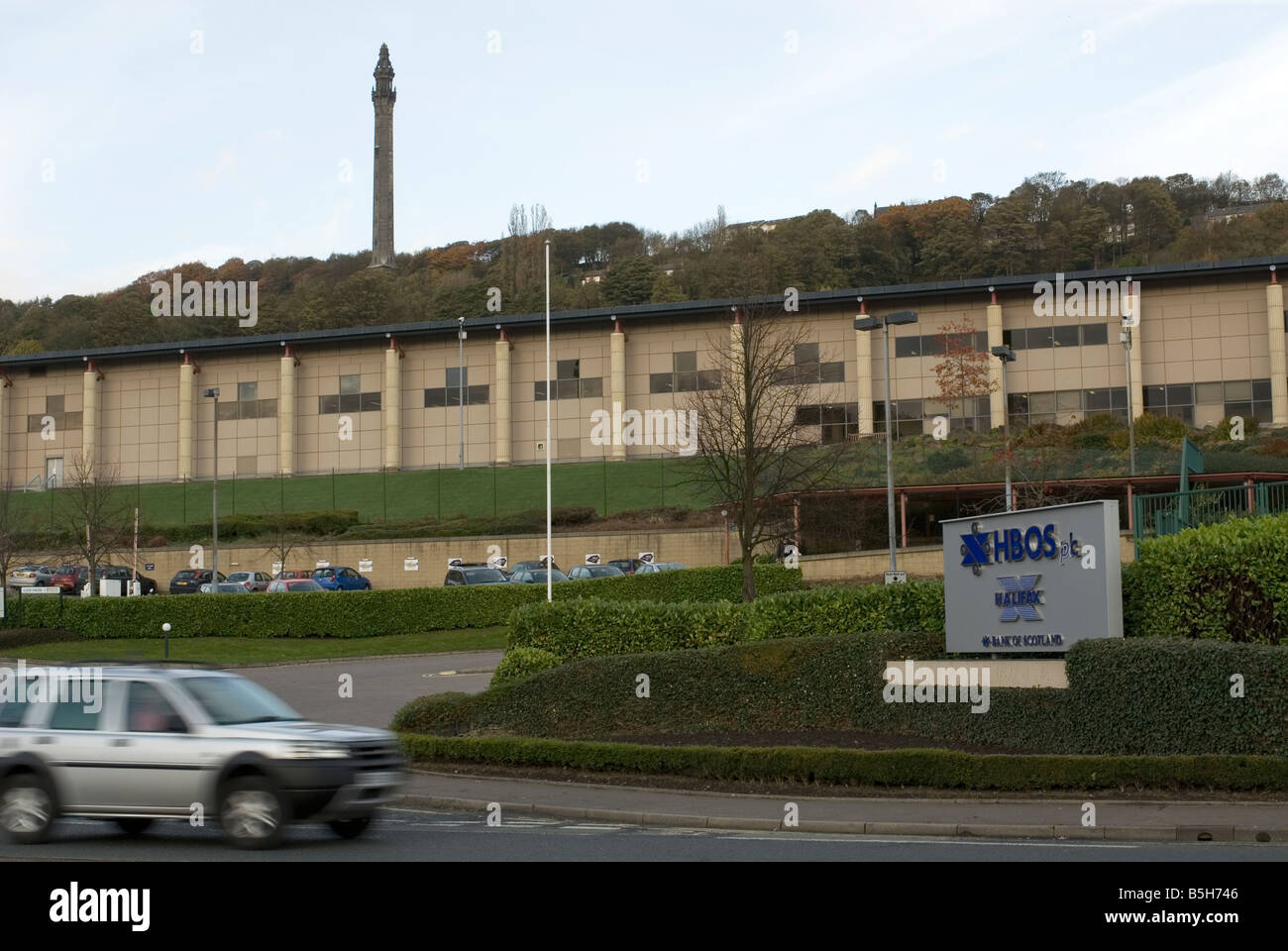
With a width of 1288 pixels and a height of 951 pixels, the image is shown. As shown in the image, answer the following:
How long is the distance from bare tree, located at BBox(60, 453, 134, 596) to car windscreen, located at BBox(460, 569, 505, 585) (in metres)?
14.4

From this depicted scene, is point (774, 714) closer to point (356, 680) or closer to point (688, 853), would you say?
point (688, 853)

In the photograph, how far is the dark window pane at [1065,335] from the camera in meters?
72.5

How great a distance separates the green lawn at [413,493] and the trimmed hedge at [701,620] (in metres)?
40.7

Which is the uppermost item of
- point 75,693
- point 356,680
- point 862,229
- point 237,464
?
point 862,229

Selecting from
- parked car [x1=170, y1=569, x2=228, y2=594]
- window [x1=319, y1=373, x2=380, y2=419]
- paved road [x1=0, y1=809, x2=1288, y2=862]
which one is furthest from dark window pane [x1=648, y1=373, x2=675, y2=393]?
paved road [x1=0, y1=809, x2=1288, y2=862]

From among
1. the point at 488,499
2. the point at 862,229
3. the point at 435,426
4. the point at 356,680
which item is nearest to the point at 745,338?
the point at 356,680

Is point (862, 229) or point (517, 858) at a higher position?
point (862, 229)

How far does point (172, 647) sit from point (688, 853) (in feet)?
105

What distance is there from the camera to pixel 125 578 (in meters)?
59.0

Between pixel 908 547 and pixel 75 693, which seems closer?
pixel 75 693

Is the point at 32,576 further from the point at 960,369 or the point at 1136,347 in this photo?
the point at 1136,347

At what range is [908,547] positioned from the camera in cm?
5009

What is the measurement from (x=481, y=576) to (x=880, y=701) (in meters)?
29.4

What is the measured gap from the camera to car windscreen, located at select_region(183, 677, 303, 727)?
1299cm
